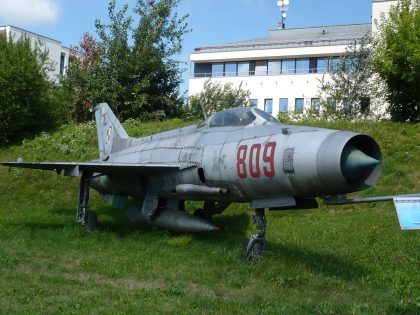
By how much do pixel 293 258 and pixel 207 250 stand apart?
6.60 feet

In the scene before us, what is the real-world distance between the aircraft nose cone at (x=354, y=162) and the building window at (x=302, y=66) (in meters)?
40.7

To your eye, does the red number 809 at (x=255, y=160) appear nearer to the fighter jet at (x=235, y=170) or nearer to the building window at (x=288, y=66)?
the fighter jet at (x=235, y=170)

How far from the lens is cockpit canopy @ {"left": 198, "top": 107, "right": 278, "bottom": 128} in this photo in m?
9.37

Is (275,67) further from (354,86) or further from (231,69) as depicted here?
(354,86)

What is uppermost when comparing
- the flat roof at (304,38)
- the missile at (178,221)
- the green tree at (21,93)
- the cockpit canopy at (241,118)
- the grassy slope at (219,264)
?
the flat roof at (304,38)

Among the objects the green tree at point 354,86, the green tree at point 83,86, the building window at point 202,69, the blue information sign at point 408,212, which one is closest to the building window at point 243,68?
the building window at point 202,69

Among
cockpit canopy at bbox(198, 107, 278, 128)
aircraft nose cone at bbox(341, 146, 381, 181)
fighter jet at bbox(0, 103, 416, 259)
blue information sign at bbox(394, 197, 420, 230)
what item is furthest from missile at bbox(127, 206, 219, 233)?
blue information sign at bbox(394, 197, 420, 230)

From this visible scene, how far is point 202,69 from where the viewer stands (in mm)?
51750

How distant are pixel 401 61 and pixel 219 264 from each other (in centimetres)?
1682

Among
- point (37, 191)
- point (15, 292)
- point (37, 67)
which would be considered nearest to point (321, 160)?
point (15, 292)

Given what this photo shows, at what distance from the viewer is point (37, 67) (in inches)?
986

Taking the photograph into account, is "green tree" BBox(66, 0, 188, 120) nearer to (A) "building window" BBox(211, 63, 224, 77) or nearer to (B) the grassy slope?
(B) the grassy slope

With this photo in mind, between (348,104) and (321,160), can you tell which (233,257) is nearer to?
(321,160)

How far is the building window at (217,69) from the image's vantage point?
50516 millimetres
